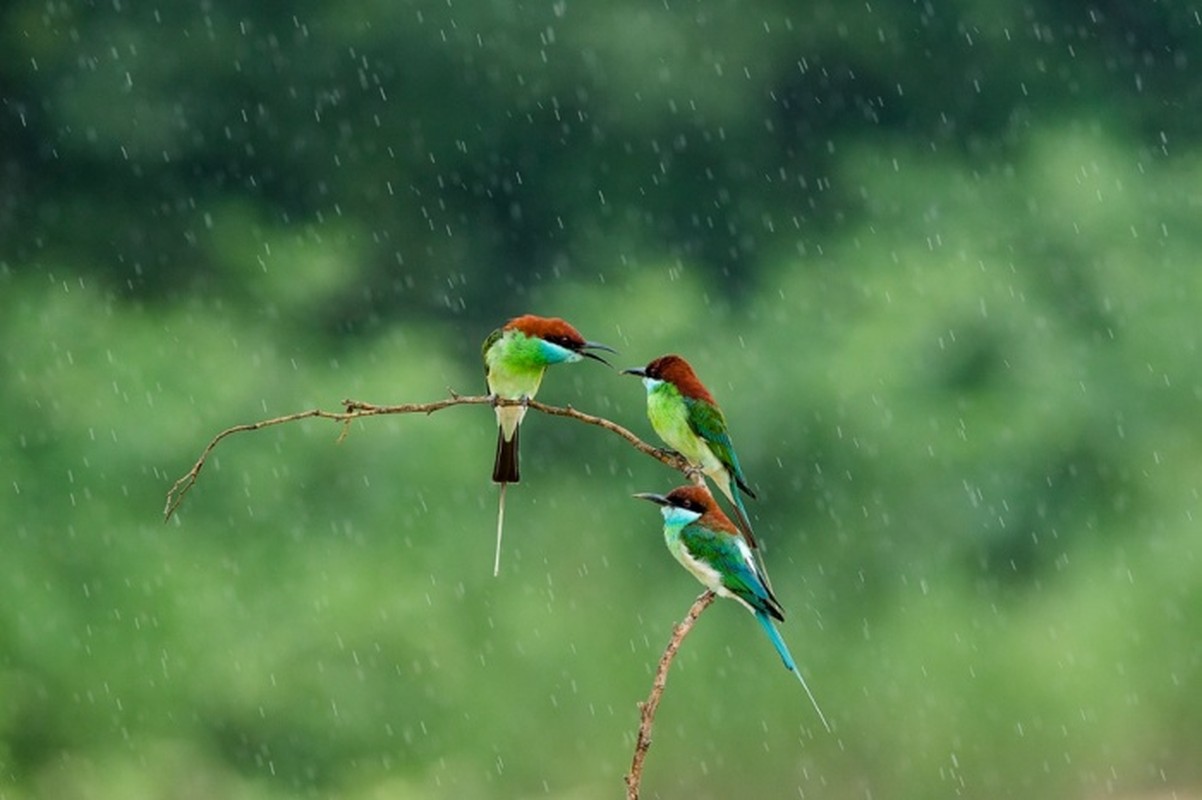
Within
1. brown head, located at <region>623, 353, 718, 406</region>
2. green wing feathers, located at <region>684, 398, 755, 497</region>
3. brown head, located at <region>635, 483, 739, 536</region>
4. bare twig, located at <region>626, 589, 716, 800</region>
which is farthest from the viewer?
green wing feathers, located at <region>684, 398, 755, 497</region>

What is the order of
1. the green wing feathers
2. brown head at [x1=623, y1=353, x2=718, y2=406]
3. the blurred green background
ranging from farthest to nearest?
the blurred green background, the green wing feathers, brown head at [x1=623, y1=353, x2=718, y2=406]

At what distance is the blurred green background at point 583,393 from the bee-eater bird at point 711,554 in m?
5.53

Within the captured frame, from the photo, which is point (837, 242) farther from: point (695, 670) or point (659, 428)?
point (659, 428)

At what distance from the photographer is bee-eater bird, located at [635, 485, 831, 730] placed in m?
1.38

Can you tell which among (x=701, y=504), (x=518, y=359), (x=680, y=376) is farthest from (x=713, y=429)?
(x=701, y=504)

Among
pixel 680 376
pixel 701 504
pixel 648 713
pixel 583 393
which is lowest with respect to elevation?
pixel 648 713

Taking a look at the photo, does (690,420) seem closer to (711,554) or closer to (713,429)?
(713,429)

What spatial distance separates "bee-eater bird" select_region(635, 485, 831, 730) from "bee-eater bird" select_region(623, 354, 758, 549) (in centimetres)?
7

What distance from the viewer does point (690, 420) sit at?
180 cm

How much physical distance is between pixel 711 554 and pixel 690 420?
35cm

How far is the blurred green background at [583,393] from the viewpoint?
716 centimetres

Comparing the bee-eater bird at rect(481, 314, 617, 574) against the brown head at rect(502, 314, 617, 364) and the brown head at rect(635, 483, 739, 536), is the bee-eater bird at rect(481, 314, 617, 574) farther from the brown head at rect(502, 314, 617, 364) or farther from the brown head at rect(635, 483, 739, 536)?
the brown head at rect(635, 483, 739, 536)

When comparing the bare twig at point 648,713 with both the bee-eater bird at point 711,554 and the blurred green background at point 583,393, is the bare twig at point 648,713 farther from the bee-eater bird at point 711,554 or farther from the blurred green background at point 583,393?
the blurred green background at point 583,393

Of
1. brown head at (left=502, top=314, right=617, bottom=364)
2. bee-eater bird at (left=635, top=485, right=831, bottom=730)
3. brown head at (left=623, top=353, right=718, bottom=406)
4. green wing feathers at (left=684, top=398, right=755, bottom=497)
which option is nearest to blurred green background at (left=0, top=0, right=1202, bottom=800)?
green wing feathers at (left=684, top=398, right=755, bottom=497)
